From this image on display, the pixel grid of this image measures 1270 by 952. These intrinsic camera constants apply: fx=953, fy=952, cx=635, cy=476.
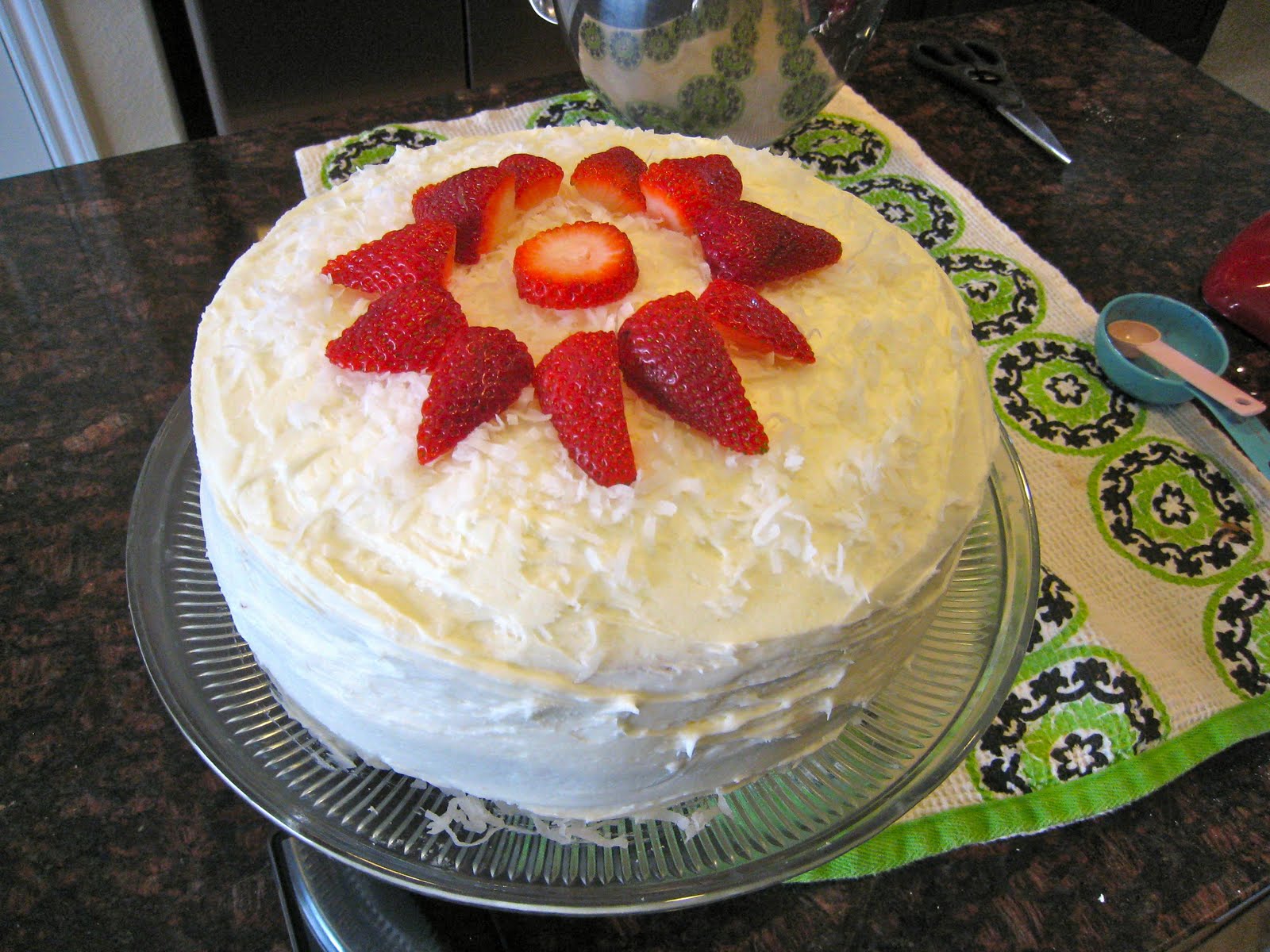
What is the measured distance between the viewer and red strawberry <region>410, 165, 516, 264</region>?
3.57ft

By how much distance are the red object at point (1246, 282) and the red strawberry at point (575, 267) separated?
4.12 ft

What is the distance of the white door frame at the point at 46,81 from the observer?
240 centimetres

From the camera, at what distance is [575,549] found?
84cm

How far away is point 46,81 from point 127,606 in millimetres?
1946

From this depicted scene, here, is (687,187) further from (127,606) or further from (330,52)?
(330,52)

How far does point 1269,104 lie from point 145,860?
15.7 feet

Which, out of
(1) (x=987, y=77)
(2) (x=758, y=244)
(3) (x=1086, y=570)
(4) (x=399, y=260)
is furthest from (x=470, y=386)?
(1) (x=987, y=77)

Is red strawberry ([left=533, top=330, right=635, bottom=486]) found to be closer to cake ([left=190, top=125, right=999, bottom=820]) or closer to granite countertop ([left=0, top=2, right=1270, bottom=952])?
cake ([left=190, top=125, right=999, bottom=820])

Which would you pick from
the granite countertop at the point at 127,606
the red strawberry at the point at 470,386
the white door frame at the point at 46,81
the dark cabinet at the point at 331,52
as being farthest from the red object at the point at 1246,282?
the white door frame at the point at 46,81

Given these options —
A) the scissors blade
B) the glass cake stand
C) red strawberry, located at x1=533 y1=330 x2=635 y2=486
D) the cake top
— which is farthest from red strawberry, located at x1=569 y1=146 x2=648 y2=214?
the scissors blade

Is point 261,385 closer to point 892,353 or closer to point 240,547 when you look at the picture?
point 240,547

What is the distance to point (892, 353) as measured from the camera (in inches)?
40.6

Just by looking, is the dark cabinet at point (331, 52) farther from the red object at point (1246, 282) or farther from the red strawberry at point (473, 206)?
the red object at point (1246, 282)

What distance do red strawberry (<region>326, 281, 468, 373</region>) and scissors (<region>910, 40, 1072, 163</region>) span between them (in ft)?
5.58
